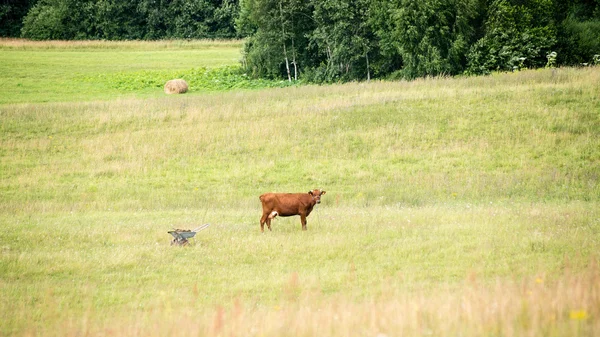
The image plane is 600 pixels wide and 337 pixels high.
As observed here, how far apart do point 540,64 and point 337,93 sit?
20436 mm

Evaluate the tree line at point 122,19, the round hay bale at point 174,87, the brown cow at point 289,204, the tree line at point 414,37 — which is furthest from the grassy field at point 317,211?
the tree line at point 122,19

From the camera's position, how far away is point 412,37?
52719 millimetres

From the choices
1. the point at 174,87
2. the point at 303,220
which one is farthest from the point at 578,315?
the point at 174,87

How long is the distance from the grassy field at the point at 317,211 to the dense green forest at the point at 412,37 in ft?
35.6

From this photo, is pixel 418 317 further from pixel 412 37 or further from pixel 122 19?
pixel 122 19

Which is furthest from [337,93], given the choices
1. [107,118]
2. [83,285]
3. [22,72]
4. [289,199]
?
[22,72]

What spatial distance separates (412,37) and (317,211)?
33359mm

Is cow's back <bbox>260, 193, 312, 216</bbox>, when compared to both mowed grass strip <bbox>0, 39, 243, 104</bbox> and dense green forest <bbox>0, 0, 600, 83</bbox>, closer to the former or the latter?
mowed grass strip <bbox>0, 39, 243, 104</bbox>

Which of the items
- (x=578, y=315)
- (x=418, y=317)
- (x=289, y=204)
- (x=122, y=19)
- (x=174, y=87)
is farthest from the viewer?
(x=122, y=19)

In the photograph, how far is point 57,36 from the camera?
9812 cm

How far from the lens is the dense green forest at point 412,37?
52625 millimetres

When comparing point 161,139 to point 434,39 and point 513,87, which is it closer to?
point 513,87

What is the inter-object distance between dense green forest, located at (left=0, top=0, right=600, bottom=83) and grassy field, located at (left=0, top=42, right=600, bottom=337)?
10859 millimetres

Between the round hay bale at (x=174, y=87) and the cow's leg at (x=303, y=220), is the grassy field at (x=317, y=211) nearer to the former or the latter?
the cow's leg at (x=303, y=220)
